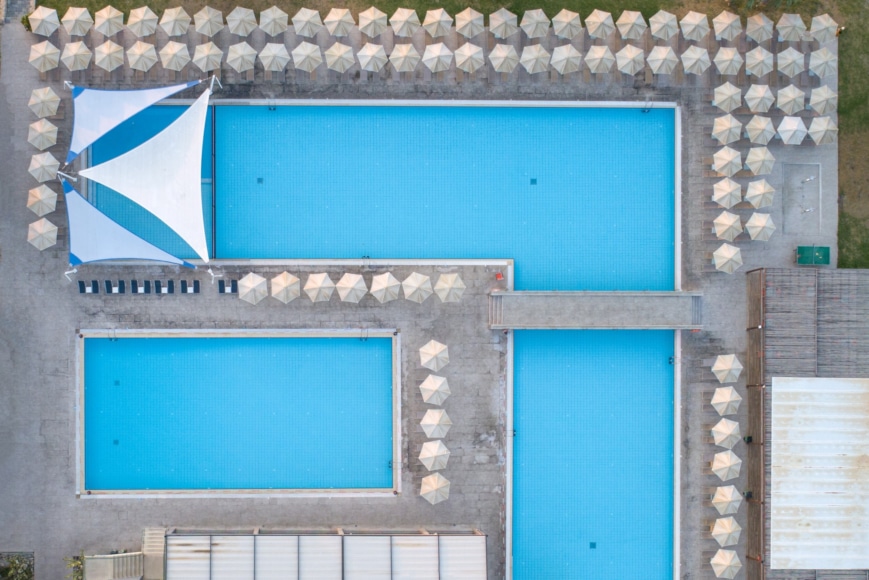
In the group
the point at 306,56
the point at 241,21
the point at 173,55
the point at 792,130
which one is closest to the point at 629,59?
the point at 792,130

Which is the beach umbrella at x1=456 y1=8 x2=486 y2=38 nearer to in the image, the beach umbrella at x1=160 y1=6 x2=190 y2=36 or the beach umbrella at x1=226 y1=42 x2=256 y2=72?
the beach umbrella at x1=226 y1=42 x2=256 y2=72

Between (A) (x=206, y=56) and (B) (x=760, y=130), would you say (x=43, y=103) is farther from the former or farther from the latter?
(B) (x=760, y=130)

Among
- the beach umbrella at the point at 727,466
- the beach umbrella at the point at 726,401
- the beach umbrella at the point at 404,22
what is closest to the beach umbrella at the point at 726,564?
the beach umbrella at the point at 727,466

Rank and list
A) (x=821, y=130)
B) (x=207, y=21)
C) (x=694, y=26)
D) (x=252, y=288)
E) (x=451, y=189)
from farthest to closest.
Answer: (x=451, y=189) < (x=821, y=130) < (x=694, y=26) < (x=207, y=21) < (x=252, y=288)

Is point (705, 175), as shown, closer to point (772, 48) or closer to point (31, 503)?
point (772, 48)

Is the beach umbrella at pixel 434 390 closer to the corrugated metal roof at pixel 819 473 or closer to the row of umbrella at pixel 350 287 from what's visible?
the row of umbrella at pixel 350 287

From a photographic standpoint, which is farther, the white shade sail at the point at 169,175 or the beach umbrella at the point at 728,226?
the beach umbrella at the point at 728,226
